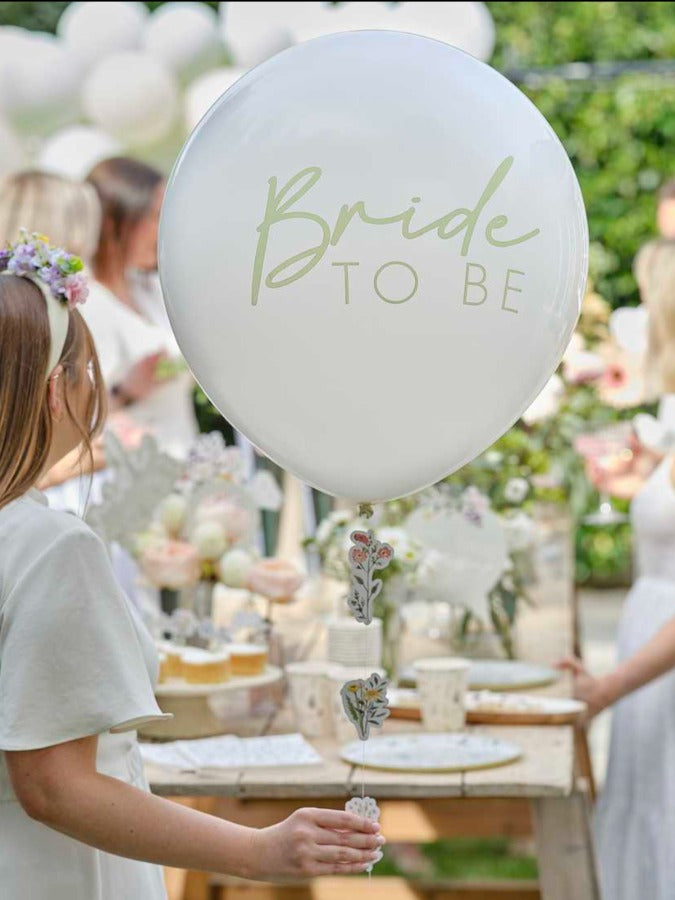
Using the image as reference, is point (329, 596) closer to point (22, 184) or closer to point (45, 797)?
point (22, 184)

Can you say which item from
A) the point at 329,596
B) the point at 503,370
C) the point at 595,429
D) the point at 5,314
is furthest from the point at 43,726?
the point at 595,429

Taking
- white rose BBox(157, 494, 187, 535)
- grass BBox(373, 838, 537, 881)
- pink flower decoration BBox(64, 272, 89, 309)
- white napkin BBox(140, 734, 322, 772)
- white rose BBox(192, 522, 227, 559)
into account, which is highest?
pink flower decoration BBox(64, 272, 89, 309)

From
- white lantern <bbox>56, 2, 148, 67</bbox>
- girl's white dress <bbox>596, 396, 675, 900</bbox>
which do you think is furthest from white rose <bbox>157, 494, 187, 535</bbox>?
white lantern <bbox>56, 2, 148, 67</bbox>

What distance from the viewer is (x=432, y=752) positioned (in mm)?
2395

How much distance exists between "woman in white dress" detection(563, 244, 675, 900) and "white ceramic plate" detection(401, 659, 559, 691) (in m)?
0.07

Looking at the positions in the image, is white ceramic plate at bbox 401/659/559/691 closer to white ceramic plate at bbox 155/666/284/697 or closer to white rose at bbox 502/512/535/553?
white rose at bbox 502/512/535/553

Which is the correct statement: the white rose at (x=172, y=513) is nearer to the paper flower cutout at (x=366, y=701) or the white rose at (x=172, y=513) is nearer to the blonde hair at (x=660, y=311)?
the blonde hair at (x=660, y=311)

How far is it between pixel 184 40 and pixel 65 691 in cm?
419

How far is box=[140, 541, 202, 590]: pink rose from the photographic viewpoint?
2797mm

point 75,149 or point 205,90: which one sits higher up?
point 205,90

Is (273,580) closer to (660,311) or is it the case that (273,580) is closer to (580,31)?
(660,311)

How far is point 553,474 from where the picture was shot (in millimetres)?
4426

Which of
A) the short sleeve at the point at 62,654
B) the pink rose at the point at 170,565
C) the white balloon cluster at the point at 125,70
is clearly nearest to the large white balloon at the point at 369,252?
the short sleeve at the point at 62,654

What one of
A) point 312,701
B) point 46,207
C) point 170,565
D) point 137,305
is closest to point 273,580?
point 170,565
